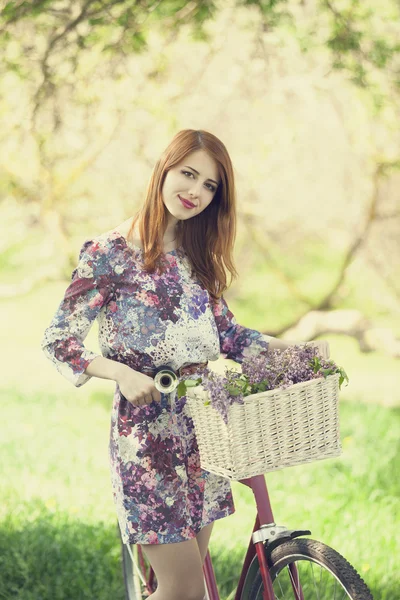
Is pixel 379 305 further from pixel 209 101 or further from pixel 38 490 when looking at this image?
pixel 38 490

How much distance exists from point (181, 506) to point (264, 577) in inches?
13.9

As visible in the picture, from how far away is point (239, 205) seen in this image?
10742 mm

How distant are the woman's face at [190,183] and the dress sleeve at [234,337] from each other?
0.37 meters

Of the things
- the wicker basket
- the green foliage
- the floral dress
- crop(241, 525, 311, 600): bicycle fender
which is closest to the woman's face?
the floral dress

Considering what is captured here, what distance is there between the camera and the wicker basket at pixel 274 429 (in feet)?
7.82

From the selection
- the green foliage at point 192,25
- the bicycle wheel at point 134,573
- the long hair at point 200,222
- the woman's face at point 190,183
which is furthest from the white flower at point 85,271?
the green foliage at point 192,25

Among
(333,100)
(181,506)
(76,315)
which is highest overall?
(333,100)

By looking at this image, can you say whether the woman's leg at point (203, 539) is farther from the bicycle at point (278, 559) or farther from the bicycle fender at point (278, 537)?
the bicycle fender at point (278, 537)

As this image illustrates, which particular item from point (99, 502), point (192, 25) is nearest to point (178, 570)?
point (99, 502)

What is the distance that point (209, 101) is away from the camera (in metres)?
12.0

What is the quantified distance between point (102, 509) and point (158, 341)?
2.72 m

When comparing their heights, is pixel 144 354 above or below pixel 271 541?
above

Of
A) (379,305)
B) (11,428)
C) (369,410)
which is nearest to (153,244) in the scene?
(11,428)

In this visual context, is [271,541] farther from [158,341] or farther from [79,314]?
[79,314]
